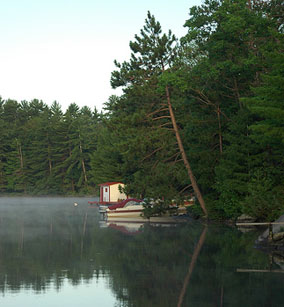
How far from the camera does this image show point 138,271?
17.6 metres

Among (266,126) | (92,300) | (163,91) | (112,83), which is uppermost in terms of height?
(112,83)

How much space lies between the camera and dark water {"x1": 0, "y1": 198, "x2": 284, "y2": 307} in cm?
1335

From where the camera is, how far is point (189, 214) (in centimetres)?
4766

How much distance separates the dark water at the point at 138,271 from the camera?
526 inches

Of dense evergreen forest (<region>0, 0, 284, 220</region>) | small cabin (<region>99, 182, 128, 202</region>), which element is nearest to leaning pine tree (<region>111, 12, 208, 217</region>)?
dense evergreen forest (<region>0, 0, 284, 220</region>)

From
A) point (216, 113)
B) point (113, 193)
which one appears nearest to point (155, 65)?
point (216, 113)

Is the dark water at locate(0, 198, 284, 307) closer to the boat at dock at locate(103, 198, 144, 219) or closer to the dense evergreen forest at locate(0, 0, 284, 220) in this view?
the dense evergreen forest at locate(0, 0, 284, 220)

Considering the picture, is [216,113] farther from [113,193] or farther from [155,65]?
[113,193]

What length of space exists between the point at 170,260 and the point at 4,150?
120 metres

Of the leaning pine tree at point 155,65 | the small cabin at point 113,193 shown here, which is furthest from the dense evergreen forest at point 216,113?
the small cabin at point 113,193

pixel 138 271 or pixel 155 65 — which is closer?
pixel 138 271

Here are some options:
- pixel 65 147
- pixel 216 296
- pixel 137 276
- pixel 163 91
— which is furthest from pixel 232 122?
pixel 65 147

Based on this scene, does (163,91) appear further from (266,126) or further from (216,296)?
(216,296)

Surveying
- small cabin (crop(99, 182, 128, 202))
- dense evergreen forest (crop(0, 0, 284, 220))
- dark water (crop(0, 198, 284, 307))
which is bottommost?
dark water (crop(0, 198, 284, 307))
